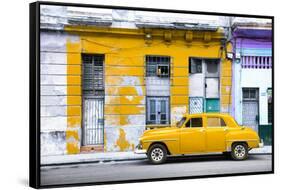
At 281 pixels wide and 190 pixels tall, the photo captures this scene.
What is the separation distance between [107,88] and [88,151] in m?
0.98

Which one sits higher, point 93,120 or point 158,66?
point 158,66

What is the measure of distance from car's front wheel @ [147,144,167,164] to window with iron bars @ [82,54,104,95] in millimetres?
1199

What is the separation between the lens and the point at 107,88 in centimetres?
995

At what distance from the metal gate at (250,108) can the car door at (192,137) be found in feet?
2.99

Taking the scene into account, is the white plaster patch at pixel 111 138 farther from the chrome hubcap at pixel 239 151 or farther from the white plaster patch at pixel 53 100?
the chrome hubcap at pixel 239 151

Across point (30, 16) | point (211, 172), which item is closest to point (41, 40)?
point (30, 16)

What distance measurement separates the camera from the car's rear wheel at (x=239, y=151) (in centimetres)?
1080

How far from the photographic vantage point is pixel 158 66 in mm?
10344

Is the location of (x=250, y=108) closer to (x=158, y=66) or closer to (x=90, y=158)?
(x=158, y=66)

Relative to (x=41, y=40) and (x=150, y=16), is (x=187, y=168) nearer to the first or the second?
(x=150, y=16)

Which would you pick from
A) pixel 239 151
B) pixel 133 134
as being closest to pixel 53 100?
pixel 133 134

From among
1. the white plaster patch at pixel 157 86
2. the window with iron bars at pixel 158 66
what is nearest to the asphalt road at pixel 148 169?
the white plaster patch at pixel 157 86

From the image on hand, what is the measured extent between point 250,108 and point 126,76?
2.35m

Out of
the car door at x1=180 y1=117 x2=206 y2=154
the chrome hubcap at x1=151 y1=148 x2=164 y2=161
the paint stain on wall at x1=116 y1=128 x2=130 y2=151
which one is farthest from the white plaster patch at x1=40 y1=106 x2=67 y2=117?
the car door at x1=180 y1=117 x2=206 y2=154
